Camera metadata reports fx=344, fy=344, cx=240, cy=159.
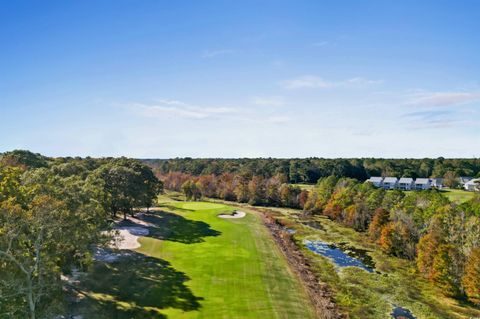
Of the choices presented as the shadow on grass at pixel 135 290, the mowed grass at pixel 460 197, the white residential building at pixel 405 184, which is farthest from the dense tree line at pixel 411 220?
the white residential building at pixel 405 184

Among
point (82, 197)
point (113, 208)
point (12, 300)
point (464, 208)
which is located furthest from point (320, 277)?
point (113, 208)

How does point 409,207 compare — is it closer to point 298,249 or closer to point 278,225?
point 298,249

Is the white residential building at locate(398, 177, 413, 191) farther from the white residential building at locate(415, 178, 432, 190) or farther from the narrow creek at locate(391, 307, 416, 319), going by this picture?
the narrow creek at locate(391, 307, 416, 319)

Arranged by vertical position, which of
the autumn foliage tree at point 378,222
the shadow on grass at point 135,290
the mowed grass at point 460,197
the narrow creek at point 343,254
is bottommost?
the narrow creek at point 343,254

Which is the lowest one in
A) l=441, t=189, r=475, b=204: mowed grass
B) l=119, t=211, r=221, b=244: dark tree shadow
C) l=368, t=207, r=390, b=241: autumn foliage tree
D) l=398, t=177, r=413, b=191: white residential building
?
l=119, t=211, r=221, b=244: dark tree shadow

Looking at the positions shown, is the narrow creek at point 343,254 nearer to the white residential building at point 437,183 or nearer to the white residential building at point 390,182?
the white residential building at point 390,182

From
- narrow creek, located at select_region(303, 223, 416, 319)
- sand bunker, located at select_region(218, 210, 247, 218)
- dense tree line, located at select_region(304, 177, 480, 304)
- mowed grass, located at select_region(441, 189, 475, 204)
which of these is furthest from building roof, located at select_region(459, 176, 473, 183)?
narrow creek, located at select_region(303, 223, 416, 319)
